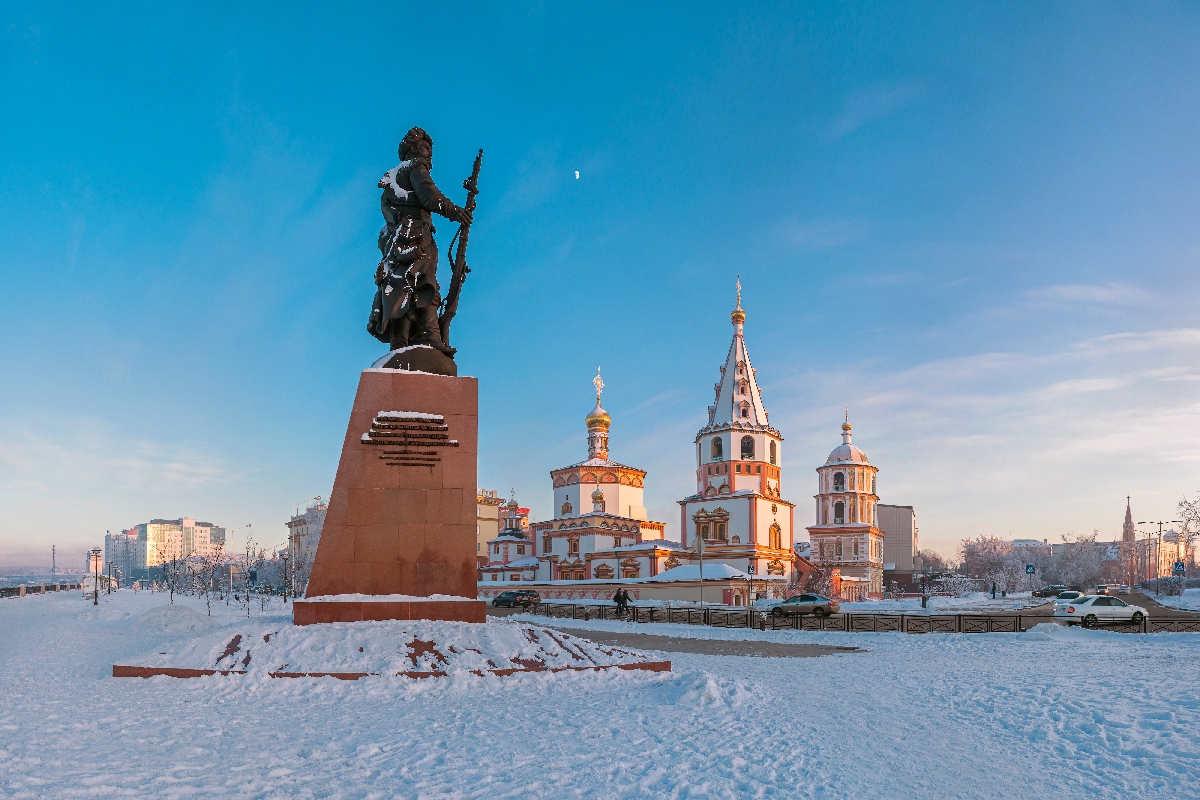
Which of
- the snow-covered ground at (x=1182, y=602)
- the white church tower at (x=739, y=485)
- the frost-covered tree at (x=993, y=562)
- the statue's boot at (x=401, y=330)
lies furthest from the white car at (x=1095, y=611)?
the frost-covered tree at (x=993, y=562)

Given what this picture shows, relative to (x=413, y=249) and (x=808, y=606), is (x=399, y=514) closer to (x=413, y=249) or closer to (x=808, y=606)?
(x=413, y=249)

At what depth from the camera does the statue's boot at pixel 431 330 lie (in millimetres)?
13172

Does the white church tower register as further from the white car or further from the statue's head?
the statue's head

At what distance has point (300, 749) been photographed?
21.6ft

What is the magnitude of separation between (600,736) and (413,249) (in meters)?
8.68

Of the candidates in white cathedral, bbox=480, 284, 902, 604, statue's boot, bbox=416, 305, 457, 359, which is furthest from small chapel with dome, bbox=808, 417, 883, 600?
statue's boot, bbox=416, 305, 457, 359

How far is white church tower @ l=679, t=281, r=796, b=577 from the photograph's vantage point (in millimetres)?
56469

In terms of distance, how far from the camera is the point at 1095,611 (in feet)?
84.7

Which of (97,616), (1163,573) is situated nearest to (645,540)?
(97,616)

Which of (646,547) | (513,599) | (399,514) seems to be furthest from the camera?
(646,547)

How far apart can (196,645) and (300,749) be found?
180 inches

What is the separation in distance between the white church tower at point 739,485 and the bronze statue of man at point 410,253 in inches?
1786

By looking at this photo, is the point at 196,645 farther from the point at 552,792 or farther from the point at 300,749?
the point at 552,792

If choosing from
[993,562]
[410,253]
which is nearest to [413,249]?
[410,253]
